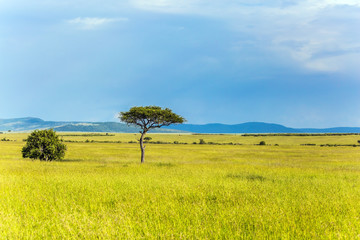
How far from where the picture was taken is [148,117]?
117ft

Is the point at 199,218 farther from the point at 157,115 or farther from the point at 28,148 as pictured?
the point at 28,148

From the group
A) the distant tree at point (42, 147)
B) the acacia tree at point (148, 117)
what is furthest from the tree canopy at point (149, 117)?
the distant tree at point (42, 147)

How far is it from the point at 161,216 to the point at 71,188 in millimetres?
6091

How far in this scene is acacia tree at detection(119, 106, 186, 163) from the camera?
115ft

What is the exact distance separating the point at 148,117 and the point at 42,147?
14.0m

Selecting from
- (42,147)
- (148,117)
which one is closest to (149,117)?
(148,117)

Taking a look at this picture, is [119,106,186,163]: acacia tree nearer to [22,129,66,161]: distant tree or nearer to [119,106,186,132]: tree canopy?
[119,106,186,132]: tree canopy

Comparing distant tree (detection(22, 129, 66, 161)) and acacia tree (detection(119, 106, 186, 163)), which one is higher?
acacia tree (detection(119, 106, 186, 163))

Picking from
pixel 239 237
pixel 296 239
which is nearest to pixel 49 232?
pixel 239 237

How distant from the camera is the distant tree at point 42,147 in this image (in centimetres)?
3659

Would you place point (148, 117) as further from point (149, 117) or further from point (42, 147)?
point (42, 147)

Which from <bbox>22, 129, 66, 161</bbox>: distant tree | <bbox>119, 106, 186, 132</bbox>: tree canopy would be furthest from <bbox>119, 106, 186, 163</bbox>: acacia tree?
<bbox>22, 129, 66, 161</bbox>: distant tree

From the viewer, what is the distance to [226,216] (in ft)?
27.4

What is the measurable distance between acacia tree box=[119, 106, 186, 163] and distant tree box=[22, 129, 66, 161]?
9.34 meters
